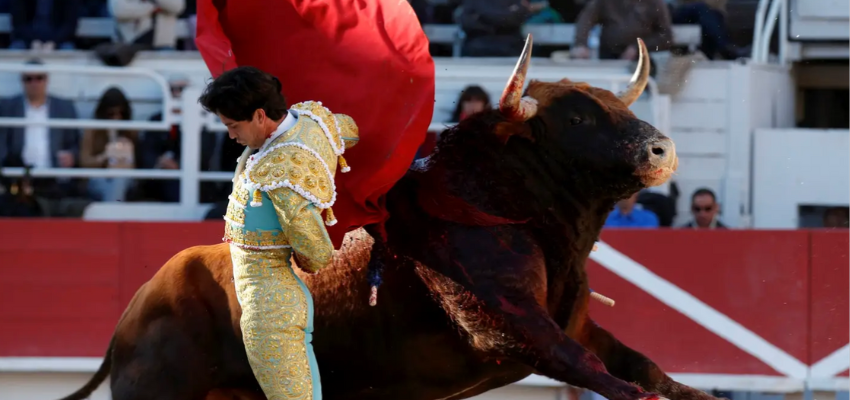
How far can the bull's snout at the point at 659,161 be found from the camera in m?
3.73

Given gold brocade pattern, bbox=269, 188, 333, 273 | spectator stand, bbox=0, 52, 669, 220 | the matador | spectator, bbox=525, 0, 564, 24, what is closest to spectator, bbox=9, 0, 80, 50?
spectator stand, bbox=0, 52, 669, 220

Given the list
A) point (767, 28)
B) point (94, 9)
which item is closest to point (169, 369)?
point (94, 9)

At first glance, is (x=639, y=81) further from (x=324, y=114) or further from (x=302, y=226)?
(x=302, y=226)

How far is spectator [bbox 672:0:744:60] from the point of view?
7906 millimetres

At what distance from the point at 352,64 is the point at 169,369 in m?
1.15

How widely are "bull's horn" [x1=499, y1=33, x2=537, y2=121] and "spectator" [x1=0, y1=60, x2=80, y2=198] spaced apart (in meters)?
3.91

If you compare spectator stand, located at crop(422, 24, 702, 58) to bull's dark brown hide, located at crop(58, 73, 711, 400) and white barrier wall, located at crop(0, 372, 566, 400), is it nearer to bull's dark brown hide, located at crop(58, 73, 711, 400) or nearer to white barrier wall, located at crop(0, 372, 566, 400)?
white barrier wall, located at crop(0, 372, 566, 400)

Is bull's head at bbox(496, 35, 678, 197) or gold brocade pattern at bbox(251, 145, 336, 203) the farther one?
bull's head at bbox(496, 35, 678, 197)

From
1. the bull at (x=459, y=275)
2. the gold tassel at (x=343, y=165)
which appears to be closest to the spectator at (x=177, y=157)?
the bull at (x=459, y=275)

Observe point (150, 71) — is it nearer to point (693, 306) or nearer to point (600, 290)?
point (600, 290)

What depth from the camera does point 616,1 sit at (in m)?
7.27

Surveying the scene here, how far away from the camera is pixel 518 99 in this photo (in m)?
3.89

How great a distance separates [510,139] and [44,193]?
391cm

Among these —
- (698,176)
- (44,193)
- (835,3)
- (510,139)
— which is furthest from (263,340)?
(835,3)
